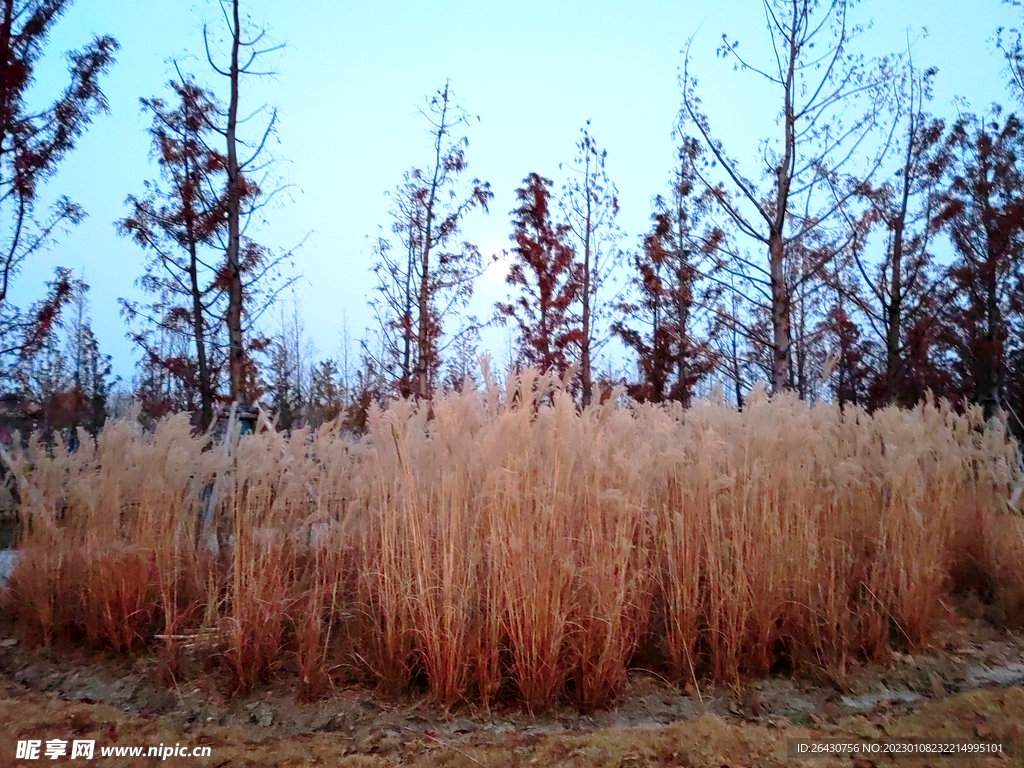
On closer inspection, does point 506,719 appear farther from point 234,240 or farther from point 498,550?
point 234,240

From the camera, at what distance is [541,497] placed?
327 cm

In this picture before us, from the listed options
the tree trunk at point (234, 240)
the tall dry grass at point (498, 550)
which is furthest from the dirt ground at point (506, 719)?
the tree trunk at point (234, 240)

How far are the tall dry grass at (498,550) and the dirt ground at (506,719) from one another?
0.13 meters

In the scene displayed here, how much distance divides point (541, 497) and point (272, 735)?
1.63m

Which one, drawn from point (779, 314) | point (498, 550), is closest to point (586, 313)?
point (779, 314)

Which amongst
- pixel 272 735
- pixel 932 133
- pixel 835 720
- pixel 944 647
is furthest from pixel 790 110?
pixel 272 735

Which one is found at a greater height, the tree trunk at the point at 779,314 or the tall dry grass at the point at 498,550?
the tree trunk at the point at 779,314

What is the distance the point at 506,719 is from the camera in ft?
10.2

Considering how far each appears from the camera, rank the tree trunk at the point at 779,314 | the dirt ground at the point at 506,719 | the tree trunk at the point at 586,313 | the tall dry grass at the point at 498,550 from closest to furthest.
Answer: the dirt ground at the point at 506,719 → the tall dry grass at the point at 498,550 → the tree trunk at the point at 779,314 → the tree trunk at the point at 586,313

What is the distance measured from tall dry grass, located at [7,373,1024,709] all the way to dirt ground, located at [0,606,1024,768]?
13 centimetres

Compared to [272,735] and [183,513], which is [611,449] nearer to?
[272,735]

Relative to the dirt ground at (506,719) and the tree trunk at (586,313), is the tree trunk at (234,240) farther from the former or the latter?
the tree trunk at (586,313)

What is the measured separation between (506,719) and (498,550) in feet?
2.55

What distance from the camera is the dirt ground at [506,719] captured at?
2680 mm
